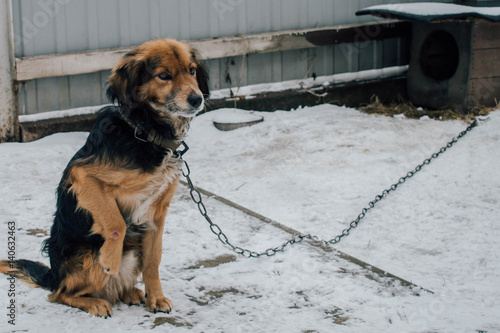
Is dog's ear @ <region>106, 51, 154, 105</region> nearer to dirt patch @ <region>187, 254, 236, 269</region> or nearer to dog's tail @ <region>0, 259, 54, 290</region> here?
dog's tail @ <region>0, 259, 54, 290</region>

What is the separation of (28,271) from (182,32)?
405cm

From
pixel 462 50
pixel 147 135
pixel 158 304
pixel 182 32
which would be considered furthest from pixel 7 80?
pixel 462 50

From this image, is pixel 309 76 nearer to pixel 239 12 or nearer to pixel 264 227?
pixel 239 12

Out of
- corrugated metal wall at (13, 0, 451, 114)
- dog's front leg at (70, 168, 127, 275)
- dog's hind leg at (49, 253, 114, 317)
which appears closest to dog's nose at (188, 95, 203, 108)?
dog's front leg at (70, 168, 127, 275)

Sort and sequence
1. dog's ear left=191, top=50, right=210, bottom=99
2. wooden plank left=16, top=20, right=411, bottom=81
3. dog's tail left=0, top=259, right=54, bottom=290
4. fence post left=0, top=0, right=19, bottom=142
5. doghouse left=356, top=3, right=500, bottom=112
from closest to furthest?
dog's tail left=0, top=259, right=54, bottom=290 → dog's ear left=191, top=50, right=210, bottom=99 → fence post left=0, top=0, right=19, bottom=142 → wooden plank left=16, top=20, right=411, bottom=81 → doghouse left=356, top=3, right=500, bottom=112

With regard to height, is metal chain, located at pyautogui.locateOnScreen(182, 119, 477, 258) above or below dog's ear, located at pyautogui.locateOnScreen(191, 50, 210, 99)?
below

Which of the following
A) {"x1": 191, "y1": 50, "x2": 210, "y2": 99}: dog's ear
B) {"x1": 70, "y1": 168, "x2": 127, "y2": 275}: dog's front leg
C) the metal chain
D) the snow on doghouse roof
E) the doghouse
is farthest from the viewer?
the doghouse

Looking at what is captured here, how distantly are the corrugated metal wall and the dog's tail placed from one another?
119 inches

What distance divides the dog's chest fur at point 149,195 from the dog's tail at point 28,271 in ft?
1.99

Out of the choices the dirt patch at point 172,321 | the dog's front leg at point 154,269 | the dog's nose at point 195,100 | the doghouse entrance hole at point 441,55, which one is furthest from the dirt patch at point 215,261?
the doghouse entrance hole at point 441,55

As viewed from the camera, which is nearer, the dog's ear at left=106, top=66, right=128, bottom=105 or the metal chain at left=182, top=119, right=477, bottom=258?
the dog's ear at left=106, top=66, right=128, bottom=105

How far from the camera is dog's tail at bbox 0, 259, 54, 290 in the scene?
3.42 m

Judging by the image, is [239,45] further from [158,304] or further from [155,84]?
[158,304]

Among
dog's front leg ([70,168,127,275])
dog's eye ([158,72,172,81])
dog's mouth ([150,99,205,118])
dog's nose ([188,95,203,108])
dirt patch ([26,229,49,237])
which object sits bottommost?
dirt patch ([26,229,49,237])
